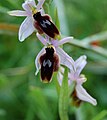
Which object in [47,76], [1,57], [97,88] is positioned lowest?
[97,88]

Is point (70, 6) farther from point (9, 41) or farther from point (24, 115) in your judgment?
point (24, 115)

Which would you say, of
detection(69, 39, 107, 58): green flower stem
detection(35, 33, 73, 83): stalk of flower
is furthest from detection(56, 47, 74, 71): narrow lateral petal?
detection(69, 39, 107, 58): green flower stem

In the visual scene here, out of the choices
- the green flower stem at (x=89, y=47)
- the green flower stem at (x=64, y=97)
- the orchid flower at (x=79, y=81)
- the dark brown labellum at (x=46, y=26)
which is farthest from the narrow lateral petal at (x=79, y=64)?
the green flower stem at (x=89, y=47)

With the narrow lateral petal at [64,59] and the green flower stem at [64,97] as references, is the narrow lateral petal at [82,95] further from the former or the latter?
the narrow lateral petal at [64,59]

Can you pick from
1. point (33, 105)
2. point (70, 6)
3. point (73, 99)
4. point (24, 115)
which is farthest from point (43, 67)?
point (70, 6)

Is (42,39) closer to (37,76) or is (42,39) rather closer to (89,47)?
(89,47)

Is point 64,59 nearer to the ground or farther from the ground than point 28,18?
nearer to the ground

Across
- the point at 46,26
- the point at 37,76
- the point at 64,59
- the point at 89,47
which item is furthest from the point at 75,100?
the point at 37,76
